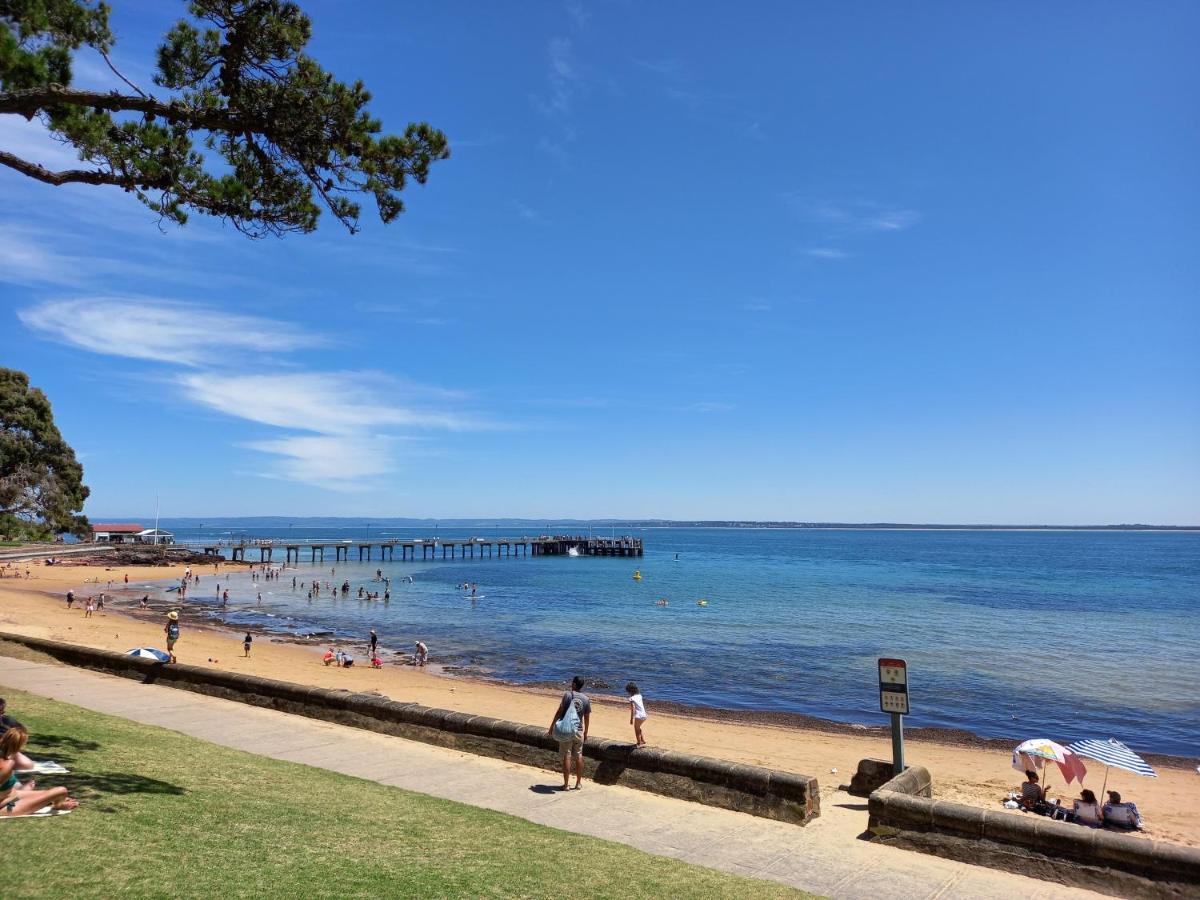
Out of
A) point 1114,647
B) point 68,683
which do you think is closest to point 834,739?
point 68,683

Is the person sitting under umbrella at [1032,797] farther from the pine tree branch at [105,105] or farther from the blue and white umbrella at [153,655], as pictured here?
the blue and white umbrella at [153,655]

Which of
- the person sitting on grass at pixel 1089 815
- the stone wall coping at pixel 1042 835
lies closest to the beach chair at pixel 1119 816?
the person sitting on grass at pixel 1089 815

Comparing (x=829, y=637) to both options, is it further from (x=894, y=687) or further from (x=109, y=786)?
(x=109, y=786)

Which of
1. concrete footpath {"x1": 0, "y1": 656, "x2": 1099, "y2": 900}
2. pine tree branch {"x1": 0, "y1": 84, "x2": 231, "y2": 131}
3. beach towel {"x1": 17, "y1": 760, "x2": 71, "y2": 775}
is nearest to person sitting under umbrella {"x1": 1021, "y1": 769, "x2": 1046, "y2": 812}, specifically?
concrete footpath {"x1": 0, "y1": 656, "x2": 1099, "y2": 900}

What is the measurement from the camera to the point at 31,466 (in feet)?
170

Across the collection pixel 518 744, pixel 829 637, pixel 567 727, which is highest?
pixel 567 727

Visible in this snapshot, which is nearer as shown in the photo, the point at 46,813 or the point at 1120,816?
the point at 46,813

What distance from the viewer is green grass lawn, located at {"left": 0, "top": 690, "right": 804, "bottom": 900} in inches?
195

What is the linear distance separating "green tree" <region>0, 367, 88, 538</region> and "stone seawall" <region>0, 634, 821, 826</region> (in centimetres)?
4457

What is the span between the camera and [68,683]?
1311 cm

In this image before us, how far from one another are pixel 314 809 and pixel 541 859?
2.25m

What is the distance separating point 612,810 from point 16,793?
532cm

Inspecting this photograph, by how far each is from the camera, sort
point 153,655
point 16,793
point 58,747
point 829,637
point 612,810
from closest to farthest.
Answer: point 16,793 → point 58,747 → point 612,810 → point 153,655 → point 829,637

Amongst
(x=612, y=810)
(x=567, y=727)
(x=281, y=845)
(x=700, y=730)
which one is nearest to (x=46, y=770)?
(x=281, y=845)
